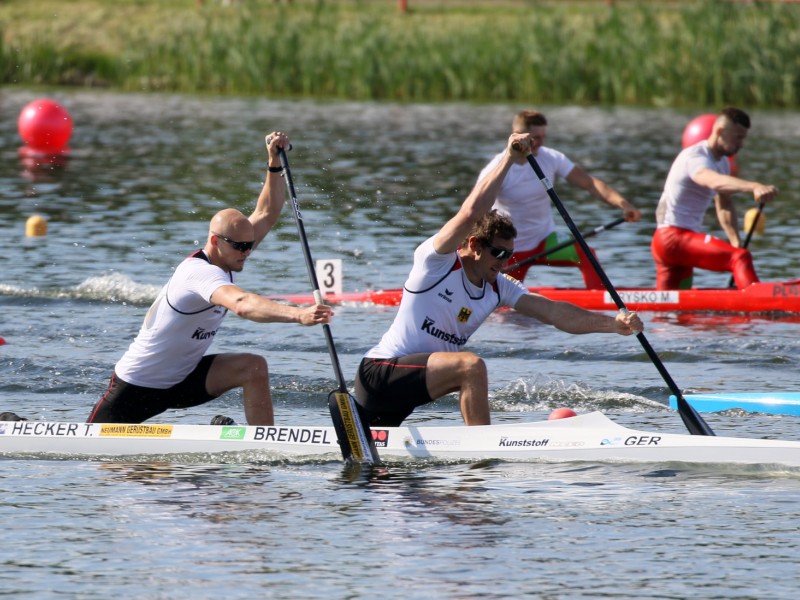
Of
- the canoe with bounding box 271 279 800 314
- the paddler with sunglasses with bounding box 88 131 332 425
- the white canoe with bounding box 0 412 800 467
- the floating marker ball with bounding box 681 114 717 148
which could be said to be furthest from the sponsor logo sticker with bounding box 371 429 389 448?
the floating marker ball with bounding box 681 114 717 148

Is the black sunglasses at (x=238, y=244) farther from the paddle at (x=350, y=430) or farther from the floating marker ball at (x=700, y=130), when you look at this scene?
the floating marker ball at (x=700, y=130)

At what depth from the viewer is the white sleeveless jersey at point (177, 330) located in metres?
8.84

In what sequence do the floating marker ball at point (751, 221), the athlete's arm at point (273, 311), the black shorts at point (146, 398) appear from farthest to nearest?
the floating marker ball at point (751, 221)
the black shorts at point (146, 398)
the athlete's arm at point (273, 311)

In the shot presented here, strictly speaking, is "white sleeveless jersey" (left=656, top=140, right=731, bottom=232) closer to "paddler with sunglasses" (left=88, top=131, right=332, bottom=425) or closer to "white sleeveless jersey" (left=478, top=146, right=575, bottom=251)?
"white sleeveless jersey" (left=478, top=146, right=575, bottom=251)

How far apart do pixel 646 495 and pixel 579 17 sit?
31191mm

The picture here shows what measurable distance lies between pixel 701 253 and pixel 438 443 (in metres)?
5.96

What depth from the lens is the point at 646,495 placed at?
27.5ft

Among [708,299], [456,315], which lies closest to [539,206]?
[708,299]

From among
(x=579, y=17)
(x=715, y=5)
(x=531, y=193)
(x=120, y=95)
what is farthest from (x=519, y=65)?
(x=531, y=193)

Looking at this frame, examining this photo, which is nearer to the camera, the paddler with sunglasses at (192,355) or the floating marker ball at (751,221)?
the paddler with sunglasses at (192,355)

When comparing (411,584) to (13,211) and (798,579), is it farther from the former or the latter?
(13,211)

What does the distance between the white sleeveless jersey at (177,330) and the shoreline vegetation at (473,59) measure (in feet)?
72.1

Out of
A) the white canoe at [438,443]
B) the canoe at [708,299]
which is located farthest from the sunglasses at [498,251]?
the canoe at [708,299]

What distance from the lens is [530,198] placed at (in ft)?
47.1
